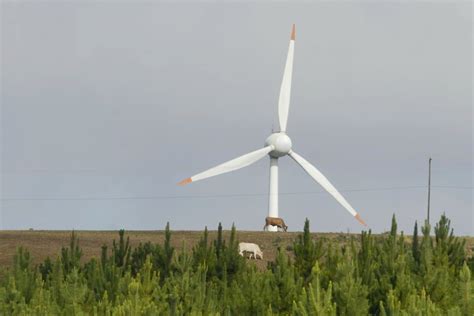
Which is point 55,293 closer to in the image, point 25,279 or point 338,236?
point 25,279

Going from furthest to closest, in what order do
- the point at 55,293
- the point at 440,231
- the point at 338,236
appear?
the point at 338,236
the point at 440,231
the point at 55,293

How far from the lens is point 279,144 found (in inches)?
3494

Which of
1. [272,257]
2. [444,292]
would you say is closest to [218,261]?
[444,292]

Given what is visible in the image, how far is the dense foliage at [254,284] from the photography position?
90.2 ft

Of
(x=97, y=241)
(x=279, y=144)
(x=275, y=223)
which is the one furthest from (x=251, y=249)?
(x=279, y=144)

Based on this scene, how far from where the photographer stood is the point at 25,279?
35375mm

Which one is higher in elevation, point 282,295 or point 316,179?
point 316,179

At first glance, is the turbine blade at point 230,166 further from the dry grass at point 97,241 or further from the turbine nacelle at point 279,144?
the dry grass at point 97,241

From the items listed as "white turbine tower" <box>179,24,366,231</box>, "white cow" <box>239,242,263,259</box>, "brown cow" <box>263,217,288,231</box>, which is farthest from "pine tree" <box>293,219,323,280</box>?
"brown cow" <box>263,217,288,231</box>

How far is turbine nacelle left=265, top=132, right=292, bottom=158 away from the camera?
88.8m

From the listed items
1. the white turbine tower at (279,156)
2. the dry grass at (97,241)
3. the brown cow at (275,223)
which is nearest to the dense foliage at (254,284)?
the dry grass at (97,241)

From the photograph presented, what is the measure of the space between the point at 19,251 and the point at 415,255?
18559 mm

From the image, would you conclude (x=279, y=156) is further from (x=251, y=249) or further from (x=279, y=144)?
(x=251, y=249)

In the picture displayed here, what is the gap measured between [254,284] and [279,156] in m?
58.0
